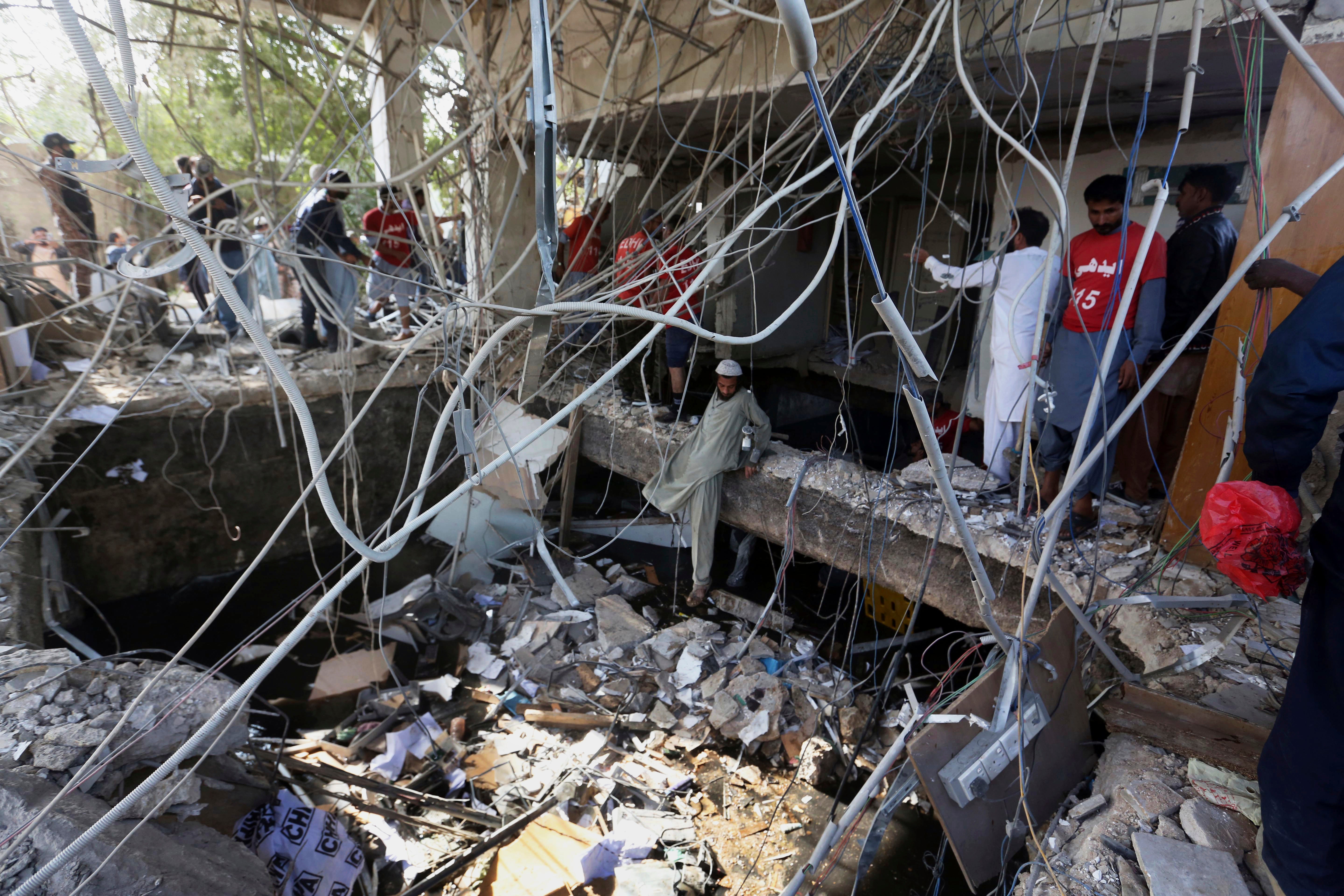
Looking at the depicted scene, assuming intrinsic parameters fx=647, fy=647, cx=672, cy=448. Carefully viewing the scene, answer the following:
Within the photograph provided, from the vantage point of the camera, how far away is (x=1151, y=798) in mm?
2180

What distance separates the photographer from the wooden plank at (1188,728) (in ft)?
7.15

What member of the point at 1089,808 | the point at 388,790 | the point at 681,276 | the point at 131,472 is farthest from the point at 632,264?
the point at 131,472

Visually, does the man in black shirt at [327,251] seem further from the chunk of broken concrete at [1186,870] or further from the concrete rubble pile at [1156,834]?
the chunk of broken concrete at [1186,870]

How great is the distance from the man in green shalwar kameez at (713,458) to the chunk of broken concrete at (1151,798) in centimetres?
326

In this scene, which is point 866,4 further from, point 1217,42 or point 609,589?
point 609,589

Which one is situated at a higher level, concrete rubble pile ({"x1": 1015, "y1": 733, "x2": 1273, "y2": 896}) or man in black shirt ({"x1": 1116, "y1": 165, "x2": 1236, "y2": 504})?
man in black shirt ({"x1": 1116, "y1": 165, "x2": 1236, "y2": 504})

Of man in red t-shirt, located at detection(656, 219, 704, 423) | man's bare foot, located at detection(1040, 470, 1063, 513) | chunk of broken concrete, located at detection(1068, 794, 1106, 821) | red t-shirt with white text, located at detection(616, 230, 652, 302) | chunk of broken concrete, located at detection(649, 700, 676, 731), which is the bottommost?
chunk of broken concrete, located at detection(649, 700, 676, 731)

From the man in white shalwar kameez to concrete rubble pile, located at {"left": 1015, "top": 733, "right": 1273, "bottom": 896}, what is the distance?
1.93 m

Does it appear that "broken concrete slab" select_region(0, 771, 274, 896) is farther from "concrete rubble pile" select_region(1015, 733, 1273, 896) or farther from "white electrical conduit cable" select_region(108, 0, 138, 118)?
"concrete rubble pile" select_region(1015, 733, 1273, 896)

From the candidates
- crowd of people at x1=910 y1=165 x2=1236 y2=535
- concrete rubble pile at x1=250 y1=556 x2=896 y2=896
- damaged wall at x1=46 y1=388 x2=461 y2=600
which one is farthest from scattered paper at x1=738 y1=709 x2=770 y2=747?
damaged wall at x1=46 y1=388 x2=461 y2=600

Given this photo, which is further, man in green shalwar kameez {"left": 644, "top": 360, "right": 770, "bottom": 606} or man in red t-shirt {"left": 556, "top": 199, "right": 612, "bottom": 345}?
man in green shalwar kameez {"left": 644, "top": 360, "right": 770, "bottom": 606}

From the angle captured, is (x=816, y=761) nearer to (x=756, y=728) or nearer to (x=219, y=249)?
(x=756, y=728)

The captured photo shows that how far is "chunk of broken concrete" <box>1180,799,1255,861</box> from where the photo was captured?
1.97 metres

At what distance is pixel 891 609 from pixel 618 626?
7.80ft
